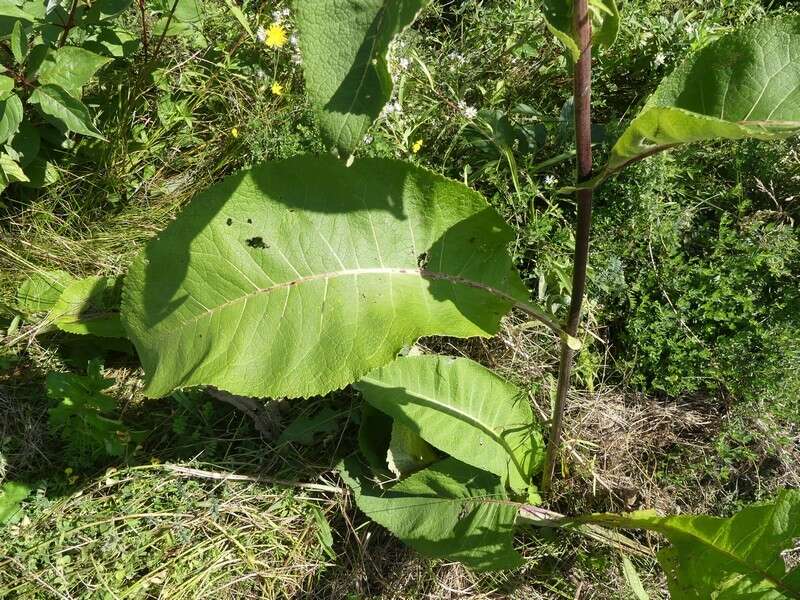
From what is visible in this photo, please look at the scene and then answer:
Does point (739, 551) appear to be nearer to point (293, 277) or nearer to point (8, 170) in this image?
point (293, 277)

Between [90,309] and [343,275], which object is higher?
[343,275]

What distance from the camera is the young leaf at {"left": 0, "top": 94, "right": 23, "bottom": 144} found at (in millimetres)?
2377

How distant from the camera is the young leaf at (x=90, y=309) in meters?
2.66

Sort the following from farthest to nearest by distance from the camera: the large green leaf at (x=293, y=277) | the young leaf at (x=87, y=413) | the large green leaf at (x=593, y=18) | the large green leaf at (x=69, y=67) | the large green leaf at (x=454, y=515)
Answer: the young leaf at (x=87, y=413) → the large green leaf at (x=69, y=67) → the large green leaf at (x=454, y=515) → the large green leaf at (x=293, y=277) → the large green leaf at (x=593, y=18)

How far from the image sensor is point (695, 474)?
2619 mm

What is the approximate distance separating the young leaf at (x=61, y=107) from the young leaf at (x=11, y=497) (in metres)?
1.38

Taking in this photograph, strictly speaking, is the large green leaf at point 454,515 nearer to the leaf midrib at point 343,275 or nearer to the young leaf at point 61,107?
the leaf midrib at point 343,275

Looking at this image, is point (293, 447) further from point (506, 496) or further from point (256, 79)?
point (256, 79)

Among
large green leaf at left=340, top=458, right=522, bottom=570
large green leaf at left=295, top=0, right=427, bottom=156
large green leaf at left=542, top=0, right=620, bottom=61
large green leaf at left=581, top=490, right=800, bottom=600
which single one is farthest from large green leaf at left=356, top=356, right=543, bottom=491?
large green leaf at left=295, top=0, right=427, bottom=156

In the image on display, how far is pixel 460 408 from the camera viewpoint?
7.48 feet

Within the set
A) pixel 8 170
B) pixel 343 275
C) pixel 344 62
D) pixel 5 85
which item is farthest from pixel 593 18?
pixel 8 170

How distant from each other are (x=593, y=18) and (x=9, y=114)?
6.81 feet

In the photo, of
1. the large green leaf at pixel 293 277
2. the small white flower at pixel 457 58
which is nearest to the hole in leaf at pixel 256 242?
the large green leaf at pixel 293 277

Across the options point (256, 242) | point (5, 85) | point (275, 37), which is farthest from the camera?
point (275, 37)
